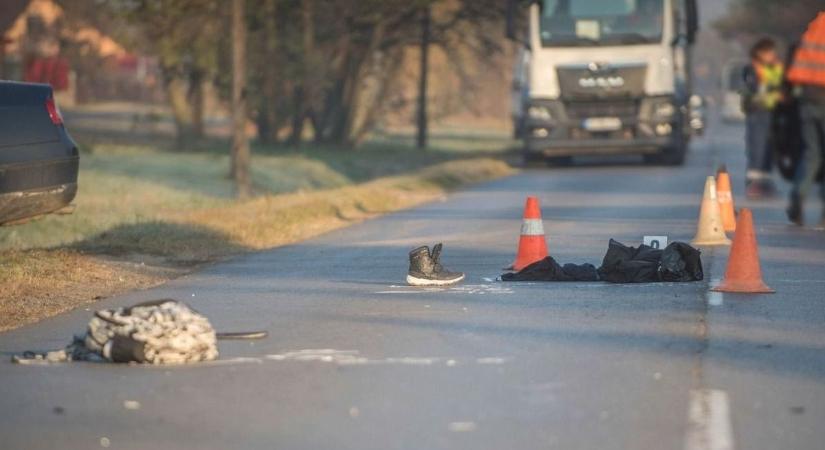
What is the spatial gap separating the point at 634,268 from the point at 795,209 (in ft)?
16.4

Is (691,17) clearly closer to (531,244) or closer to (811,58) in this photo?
(811,58)

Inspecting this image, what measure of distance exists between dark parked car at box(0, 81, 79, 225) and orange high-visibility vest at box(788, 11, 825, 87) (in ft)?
21.3

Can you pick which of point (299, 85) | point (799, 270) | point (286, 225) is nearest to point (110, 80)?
point (299, 85)

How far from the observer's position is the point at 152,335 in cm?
895

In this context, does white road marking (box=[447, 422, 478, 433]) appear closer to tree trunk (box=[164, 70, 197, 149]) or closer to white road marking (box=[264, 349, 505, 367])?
→ white road marking (box=[264, 349, 505, 367])

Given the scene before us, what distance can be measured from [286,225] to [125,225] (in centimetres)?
Answer: 181

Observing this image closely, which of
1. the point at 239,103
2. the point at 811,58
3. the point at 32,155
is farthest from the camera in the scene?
the point at 239,103

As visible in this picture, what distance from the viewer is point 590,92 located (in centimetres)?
3183

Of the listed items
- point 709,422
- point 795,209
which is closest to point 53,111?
point 795,209

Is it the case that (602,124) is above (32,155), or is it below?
below

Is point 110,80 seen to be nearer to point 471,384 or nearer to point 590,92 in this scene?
point 590,92

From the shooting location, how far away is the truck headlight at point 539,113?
32.2m

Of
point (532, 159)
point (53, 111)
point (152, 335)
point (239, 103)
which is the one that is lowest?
point (532, 159)

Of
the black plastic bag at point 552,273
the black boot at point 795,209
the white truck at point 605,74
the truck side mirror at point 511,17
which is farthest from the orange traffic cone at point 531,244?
the white truck at point 605,74
